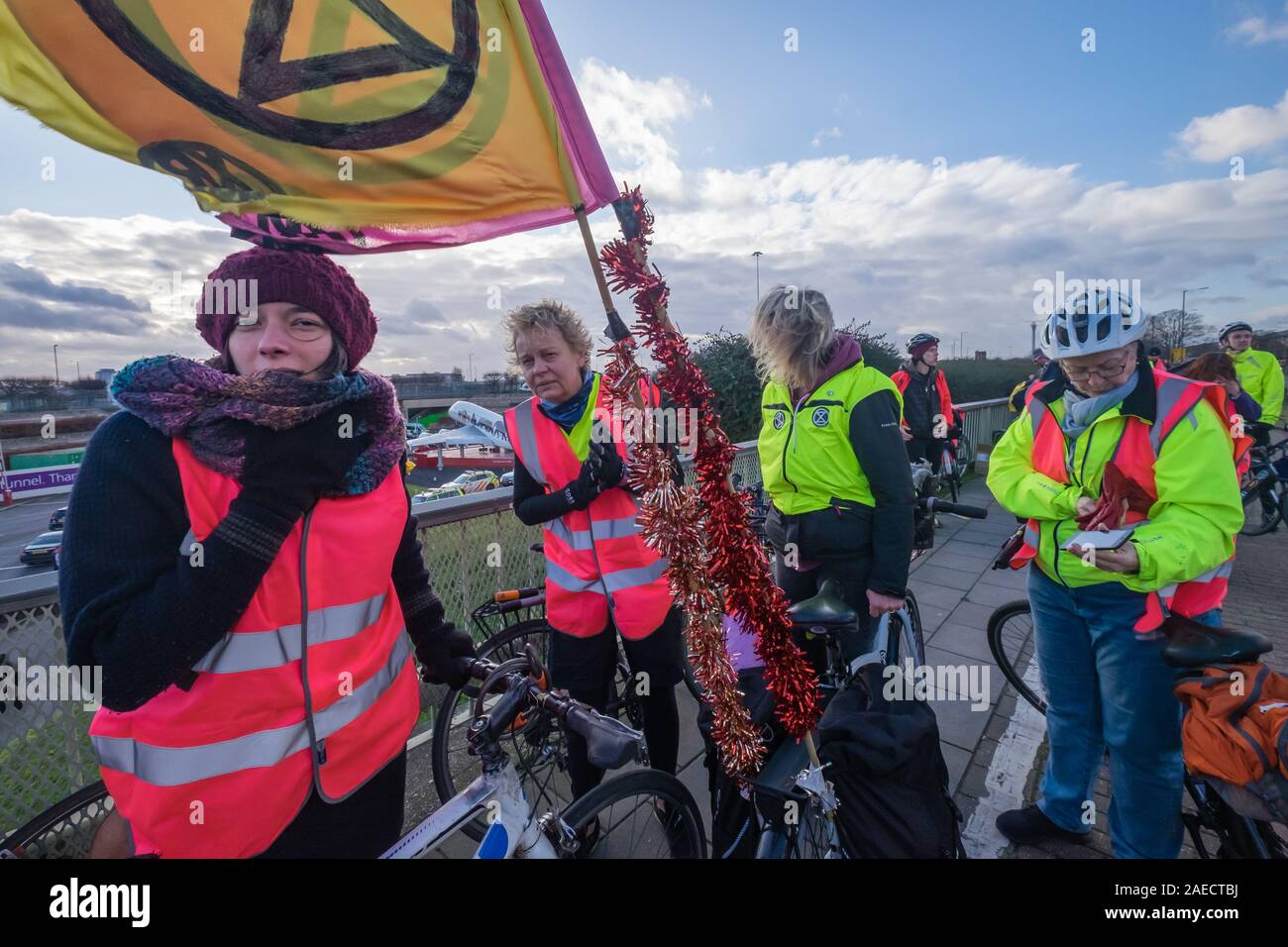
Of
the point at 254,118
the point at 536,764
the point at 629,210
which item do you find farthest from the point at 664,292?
the point at 536,764

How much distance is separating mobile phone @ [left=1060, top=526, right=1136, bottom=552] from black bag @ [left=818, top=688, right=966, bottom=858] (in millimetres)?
831

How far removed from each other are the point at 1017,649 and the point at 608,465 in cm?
357

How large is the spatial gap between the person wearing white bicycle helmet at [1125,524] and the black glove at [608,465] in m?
1.58

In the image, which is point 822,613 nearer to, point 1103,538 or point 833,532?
point 833,532

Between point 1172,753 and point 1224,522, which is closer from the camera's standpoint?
point 1224,522

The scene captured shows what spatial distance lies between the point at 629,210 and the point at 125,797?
5.32ft

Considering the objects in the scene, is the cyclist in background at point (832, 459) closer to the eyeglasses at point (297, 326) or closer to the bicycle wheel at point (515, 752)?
the bicycle wheel at point (515, 752)

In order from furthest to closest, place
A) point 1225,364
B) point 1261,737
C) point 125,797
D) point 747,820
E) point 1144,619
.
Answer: point 1225,364, point 1144,619, point 747,820, point 1261,737, point 125,797

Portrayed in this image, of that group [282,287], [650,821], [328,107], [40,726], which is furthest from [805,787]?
[40,726]

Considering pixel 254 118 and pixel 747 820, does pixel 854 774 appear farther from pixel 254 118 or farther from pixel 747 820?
pixel 254 118

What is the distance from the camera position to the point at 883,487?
236 centimetres

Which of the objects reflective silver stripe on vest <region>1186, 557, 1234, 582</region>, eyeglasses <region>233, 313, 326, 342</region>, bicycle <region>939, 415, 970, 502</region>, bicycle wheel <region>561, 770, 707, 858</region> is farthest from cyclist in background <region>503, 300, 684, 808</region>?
bicycle <region>939, 415, 970, 502</region>

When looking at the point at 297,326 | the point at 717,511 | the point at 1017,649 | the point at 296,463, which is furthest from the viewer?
the point at 1017,649

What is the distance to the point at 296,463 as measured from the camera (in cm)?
118
